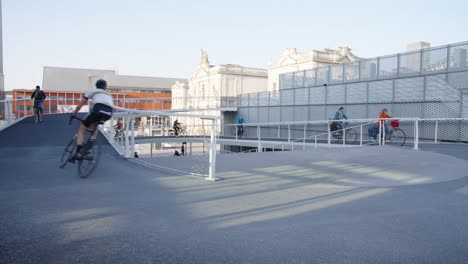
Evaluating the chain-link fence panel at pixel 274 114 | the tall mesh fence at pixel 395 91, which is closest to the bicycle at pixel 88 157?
the tall mesh fence at pixel 395 91

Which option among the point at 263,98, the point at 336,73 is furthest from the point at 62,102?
the point at 336,73

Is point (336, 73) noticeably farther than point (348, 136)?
Yes

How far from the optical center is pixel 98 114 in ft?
22.2

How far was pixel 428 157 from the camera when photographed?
1048 cm

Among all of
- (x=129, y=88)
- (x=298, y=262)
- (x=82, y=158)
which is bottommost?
(x=298, y=262)

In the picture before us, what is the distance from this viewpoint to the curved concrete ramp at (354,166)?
7406 mm

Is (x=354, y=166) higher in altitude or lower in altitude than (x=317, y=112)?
lower

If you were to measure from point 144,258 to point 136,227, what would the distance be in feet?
2.90

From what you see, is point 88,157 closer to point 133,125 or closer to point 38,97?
point 133,125

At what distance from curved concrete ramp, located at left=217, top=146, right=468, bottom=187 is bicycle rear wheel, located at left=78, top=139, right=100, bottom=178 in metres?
2.43

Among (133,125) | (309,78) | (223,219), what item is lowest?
(223,219)

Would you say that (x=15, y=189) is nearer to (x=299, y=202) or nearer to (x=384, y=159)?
(x=299, y=202)

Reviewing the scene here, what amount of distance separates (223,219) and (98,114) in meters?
3.55

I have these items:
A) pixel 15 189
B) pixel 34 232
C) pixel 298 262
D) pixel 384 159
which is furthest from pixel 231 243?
pixel 384 159
